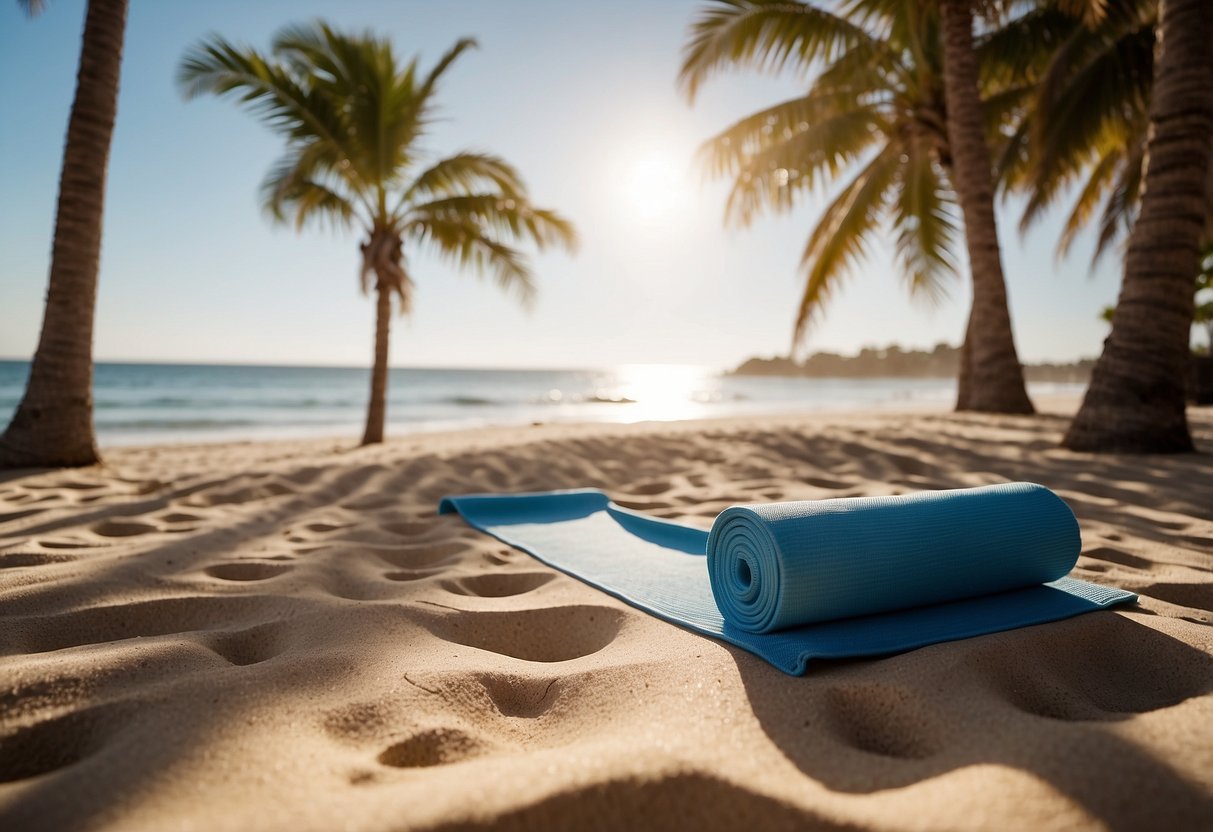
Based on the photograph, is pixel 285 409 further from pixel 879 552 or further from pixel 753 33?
pixel 879 552

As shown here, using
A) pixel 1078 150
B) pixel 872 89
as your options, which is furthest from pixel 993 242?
pixel 872 89

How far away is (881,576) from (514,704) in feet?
2.80

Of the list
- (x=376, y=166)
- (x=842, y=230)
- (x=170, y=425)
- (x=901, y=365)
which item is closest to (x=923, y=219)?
(x=842, y=230)

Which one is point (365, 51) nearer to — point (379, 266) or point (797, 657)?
point (379, 266)

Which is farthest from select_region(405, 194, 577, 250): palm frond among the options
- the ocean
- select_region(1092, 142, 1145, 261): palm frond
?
select_region(1092, 142, 1145, 261): palm frond

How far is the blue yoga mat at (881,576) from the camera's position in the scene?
1396mm

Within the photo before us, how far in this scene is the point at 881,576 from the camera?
1.45 meters

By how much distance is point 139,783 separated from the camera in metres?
0.89

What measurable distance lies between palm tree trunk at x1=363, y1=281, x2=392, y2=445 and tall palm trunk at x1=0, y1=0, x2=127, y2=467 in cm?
305

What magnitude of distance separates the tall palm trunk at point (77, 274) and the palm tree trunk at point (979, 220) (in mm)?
7538

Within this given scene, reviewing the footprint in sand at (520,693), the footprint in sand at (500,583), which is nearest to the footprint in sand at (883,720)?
the footprint in sand at (520,693)

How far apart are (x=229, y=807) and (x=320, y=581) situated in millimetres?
1181

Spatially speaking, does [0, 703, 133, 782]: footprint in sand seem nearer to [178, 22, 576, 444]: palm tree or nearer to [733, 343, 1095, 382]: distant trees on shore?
[178, 22, 576, 444]: palm tree

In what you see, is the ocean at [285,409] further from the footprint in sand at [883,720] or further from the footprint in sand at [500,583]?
the footprint in sand at [883,720]
